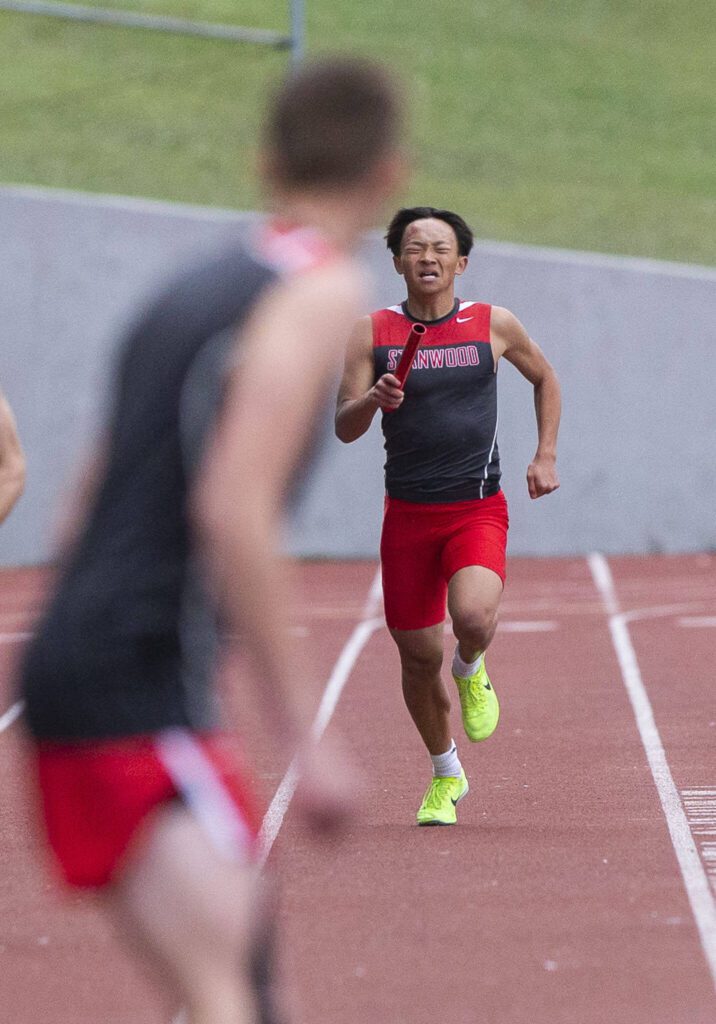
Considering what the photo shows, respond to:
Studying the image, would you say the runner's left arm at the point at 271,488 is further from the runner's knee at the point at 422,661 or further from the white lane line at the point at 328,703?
the runner's knee at the point at 422,661

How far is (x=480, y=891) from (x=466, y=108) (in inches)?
1178

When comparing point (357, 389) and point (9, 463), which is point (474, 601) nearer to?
point (357, 389)

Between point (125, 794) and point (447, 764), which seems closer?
point (125, 794)

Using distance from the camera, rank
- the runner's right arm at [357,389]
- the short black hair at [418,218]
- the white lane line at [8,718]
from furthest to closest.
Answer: the white lane line at [8,718] < the short black hair at [418,218] < the runner's right arm at [357,389]

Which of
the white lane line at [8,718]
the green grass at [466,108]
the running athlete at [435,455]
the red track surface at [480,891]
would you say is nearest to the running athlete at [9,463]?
the red track surface at [480,891]

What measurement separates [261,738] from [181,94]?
23.9 m

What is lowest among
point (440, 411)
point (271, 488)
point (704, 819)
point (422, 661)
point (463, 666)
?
point (704, 819)

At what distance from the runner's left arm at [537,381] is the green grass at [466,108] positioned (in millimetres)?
16485

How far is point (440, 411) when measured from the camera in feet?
21.0

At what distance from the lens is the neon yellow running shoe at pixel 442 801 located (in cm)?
655

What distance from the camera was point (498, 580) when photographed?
632cm

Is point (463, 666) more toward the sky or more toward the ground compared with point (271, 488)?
more toward the ground

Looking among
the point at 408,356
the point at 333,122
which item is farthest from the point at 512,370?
the point at 333,122

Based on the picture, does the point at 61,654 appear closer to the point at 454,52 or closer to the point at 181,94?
the point at 181,94
